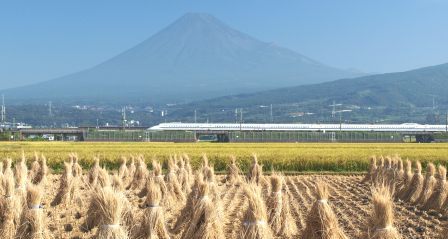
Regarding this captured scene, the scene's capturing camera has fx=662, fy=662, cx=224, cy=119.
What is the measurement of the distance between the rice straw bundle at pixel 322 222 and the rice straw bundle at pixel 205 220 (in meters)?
1.33

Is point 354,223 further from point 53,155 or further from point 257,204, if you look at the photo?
point 53,155

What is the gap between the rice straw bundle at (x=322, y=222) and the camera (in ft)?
30.7

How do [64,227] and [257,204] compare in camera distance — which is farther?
[64,227]

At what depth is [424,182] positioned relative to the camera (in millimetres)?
17625

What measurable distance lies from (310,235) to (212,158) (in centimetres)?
2127

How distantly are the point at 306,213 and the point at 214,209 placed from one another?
17.2 ft

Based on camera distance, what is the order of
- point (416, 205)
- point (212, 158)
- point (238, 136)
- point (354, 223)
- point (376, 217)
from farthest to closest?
point (238, 136), point (212, 158), point (416, 205), point (354, 223), point (376, 217)

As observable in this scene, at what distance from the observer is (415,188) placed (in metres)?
18.0

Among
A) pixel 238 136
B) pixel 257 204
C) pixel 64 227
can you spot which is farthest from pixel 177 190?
pixel 238 136

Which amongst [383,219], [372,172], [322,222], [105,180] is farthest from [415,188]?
[383,219]

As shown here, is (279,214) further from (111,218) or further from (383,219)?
(111,218)

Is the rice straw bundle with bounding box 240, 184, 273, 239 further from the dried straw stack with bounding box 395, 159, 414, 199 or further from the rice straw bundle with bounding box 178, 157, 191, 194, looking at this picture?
the dried straw stack with bounding box 395, 159, 414, 199

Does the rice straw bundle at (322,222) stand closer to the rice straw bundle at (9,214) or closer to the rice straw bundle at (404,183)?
the rice straw bundle at (9,214)

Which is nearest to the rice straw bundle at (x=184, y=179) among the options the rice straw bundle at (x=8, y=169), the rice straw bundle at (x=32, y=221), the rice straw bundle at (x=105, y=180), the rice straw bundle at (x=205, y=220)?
the rice straw bundle at (x=105, y=180)
